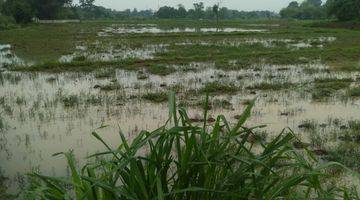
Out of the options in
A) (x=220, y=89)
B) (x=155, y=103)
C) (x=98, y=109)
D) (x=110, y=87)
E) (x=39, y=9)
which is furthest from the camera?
(x=39, y=9)

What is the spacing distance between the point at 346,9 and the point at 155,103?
31.6m

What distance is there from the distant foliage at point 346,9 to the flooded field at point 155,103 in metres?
23.7

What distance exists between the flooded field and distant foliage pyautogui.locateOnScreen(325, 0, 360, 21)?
23.7 meters

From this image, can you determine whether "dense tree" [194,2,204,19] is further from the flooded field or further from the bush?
the flooded field

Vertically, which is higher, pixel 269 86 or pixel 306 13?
pixel 306 13

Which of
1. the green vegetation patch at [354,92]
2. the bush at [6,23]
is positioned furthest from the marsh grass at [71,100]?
the bush at [6,23]

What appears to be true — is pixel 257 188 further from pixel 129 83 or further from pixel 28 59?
pixel 28 59

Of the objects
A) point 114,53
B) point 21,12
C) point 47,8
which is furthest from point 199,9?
point 114,53

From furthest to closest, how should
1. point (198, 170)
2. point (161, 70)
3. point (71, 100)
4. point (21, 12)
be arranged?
point (21, 12) < point (161, 70) < point (71, 100) < point (198, 170)

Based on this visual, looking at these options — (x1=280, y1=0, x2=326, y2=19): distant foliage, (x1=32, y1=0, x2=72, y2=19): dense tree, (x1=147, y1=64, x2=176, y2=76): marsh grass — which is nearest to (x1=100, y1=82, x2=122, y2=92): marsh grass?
(x1=147, y1=64, x2=176, y2=76): marsh grass

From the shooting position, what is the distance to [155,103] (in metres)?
9.14

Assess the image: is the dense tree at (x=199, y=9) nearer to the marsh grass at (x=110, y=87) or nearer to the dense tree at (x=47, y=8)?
the dense tree at (x=47, y=8)

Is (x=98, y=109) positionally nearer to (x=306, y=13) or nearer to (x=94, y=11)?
(x=306, y=13)

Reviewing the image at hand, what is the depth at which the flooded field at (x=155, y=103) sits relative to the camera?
21.0 ft
